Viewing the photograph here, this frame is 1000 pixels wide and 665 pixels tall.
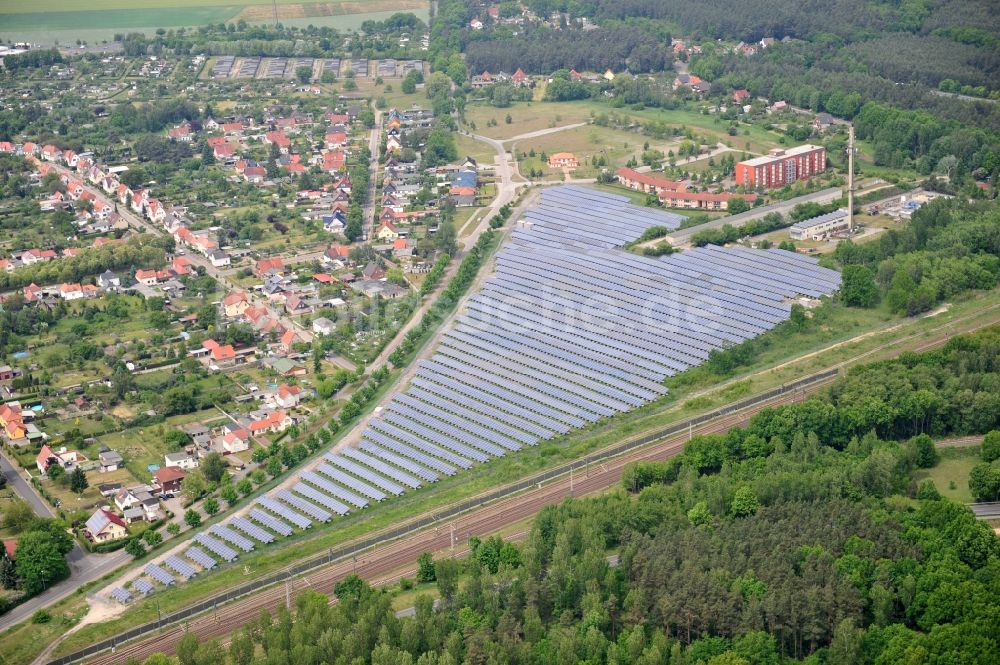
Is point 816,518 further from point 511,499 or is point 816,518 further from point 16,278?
point 16,278

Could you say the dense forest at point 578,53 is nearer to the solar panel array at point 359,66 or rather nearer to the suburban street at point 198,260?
the solar panel array at point 359,66

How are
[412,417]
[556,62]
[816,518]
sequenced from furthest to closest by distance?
[556,62], [412,417], [816,518]

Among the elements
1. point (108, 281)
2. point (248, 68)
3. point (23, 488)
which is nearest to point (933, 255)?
point (108, 281)

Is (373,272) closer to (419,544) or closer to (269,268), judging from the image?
(269,268)

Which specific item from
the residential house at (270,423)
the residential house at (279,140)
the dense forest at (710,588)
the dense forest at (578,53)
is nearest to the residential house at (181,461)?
the residential house at (270,423)

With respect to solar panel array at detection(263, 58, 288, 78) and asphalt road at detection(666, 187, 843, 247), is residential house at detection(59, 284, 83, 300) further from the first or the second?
solar panel array at detection(263, 58, 288, 78)

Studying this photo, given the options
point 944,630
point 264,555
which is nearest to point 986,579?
point 944,630
